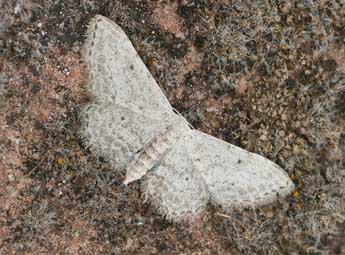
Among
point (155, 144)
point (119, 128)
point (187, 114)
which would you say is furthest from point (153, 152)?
point (187, 114)

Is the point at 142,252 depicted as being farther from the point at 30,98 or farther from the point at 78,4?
the point at 78,4

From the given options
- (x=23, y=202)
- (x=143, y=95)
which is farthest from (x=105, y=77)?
(x=23, y=202)

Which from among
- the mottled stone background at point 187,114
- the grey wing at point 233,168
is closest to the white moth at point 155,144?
the grey wing at point 233,168

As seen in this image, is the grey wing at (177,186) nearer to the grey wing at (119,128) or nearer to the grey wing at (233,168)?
the grey wing at (233,168)

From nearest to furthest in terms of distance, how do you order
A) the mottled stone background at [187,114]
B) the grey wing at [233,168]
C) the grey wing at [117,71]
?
the grey wing at [117,71] → the grey wing at [233,168] → the mottled stone background at [187,114]

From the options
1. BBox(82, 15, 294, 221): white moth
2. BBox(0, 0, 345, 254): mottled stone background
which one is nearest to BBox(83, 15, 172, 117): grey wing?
BBox(82, 15, 294, 221): white moth

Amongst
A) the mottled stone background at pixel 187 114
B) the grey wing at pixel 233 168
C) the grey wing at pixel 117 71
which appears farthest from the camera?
the mottled stone background at pixel 187 114
